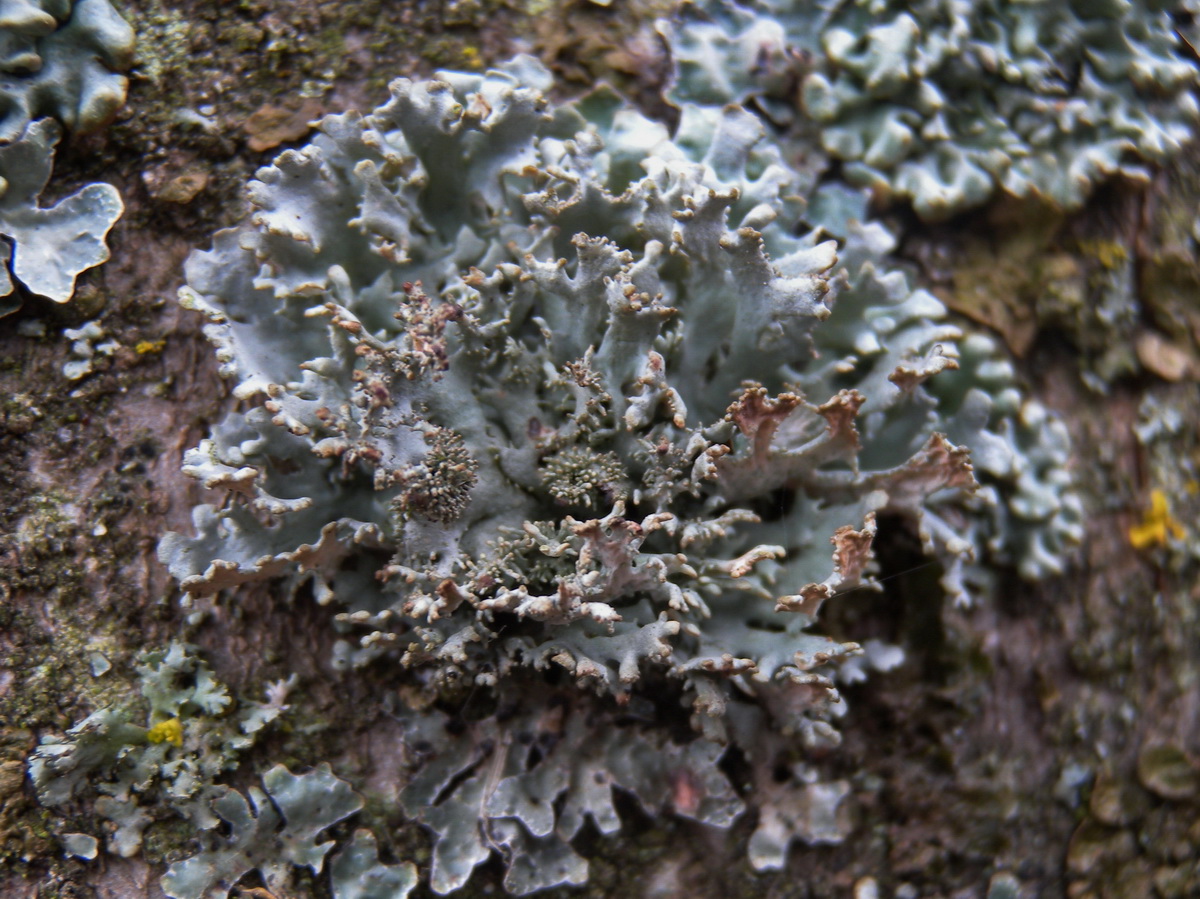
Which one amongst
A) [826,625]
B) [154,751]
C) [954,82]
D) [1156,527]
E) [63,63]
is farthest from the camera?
[1156,527]

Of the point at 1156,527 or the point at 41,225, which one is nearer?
the point at 41,225

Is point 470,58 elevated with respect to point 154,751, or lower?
elevated

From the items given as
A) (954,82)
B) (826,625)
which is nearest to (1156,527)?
(826,625)

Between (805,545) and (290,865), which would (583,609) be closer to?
(805,545)

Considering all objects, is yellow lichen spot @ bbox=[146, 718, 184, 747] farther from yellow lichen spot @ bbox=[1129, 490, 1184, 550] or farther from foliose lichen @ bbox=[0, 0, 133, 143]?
yellow lichen spot @ bbox=[1129, 490, 1184, 550]

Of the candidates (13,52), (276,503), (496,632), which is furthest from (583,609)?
(13,52)

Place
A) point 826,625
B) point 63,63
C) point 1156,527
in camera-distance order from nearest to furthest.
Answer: point 63,63 → point 826,625 → point 1156,527

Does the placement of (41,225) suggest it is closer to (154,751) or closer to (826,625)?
(154,751)
